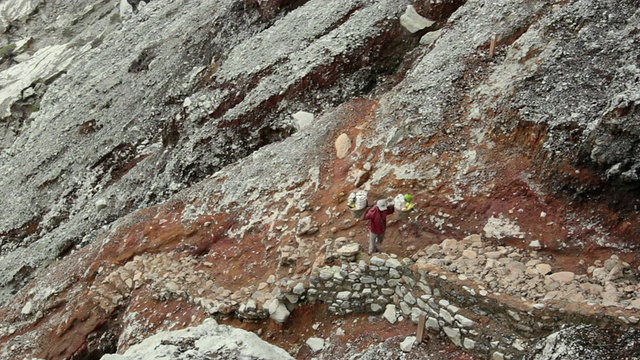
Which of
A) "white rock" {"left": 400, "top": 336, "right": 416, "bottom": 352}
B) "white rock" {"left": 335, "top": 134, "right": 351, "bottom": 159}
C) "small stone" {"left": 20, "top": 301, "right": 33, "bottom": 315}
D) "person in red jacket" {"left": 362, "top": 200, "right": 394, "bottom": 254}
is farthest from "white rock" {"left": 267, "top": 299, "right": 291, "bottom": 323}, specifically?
"small stone" {"left": 20, "top": 301, "right": 33, "bottom": 315}

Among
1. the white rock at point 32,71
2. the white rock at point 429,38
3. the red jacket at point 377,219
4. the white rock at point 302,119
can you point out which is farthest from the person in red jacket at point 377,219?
the white rock at point 32,71

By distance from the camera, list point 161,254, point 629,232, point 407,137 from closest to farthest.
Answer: point 629,232 → point 407,137 → point 161,254

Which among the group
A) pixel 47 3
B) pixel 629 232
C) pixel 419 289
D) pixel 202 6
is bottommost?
pixel 629 232

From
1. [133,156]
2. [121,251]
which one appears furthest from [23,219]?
[121,251]

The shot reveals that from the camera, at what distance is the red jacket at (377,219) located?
1072cm

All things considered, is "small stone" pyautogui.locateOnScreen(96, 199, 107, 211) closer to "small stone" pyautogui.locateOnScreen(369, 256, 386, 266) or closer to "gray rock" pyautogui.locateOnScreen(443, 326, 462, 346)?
"small stone" pyautogui.locateOnScreen(369, 256, 386, 266)

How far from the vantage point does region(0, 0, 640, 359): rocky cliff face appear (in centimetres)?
1006

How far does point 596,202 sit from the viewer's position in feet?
33.7

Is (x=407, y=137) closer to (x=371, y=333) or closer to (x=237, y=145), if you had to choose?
(x=371, y=333)

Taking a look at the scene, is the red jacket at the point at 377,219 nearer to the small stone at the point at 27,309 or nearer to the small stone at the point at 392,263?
the small stone at the point at 392,263

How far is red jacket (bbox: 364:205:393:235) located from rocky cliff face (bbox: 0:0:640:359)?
739 mm

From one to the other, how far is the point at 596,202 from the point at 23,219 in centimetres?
2368

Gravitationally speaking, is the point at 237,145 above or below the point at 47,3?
below

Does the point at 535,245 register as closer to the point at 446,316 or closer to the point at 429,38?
the point at 446,316
